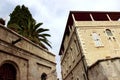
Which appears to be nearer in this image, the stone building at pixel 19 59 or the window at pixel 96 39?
the stone building at pixel 19 59

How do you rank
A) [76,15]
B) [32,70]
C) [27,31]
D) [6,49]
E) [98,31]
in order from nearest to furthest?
1. [6,49]
2. [32,70]
3. [27,31]
4. [98,31]
5. [76,15]

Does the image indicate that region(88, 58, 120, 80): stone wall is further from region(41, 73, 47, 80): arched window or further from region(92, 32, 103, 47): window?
region(92, 32, 103, 47): window

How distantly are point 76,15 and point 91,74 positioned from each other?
31.1 feet

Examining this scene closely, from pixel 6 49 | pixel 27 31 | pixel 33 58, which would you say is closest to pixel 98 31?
pixel 27 31

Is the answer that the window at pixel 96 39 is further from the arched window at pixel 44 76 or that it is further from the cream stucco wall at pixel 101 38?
the arched window at pixel 44 76

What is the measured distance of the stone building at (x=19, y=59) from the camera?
9484 millimetres

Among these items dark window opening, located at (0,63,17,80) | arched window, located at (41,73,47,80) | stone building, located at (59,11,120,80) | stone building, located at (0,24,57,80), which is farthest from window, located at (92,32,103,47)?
dark window opening, located at (0,63,17,80)

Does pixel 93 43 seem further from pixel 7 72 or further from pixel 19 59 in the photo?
pixel 7 72

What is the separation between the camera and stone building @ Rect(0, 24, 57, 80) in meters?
9.48

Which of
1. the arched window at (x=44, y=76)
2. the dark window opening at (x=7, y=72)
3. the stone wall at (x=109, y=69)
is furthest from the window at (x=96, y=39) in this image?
the dark window opening at (x=7, y=72)

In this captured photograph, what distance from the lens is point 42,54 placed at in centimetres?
1326

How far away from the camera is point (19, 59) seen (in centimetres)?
1049

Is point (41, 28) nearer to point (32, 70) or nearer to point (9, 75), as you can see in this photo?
point (32, 70)

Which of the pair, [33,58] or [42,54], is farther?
[42,54]
